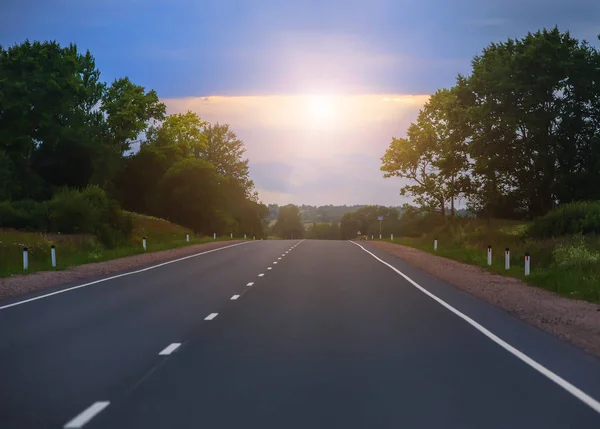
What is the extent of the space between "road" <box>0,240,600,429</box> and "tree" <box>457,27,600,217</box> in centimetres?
3542

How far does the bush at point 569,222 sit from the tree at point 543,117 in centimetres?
1308

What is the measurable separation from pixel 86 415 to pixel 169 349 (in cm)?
371

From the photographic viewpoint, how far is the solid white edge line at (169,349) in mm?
10164

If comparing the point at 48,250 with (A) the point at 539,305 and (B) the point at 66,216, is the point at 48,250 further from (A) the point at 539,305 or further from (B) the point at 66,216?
(A) the point at 539,305

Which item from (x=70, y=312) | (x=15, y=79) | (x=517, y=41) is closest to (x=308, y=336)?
(x=70, y=312)

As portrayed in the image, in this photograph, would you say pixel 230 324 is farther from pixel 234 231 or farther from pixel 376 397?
pixel 234 231

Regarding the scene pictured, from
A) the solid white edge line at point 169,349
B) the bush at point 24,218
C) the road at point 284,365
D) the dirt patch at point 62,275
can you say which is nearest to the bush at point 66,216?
the bush at point 24,218

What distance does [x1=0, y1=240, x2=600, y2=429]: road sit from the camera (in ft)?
22.5

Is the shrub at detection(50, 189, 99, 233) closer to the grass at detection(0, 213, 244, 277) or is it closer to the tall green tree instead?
the grass at detection(0, 213, 244, 277)

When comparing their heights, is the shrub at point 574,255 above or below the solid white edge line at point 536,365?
above

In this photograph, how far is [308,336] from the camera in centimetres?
1175

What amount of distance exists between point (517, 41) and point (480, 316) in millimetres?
44106

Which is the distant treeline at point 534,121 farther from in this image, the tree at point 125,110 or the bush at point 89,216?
the tree at point 125,110

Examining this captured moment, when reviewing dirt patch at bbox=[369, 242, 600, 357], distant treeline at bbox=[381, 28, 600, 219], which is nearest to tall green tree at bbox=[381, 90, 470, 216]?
distant treeline at bbox=[381, 28, 600, 219]
